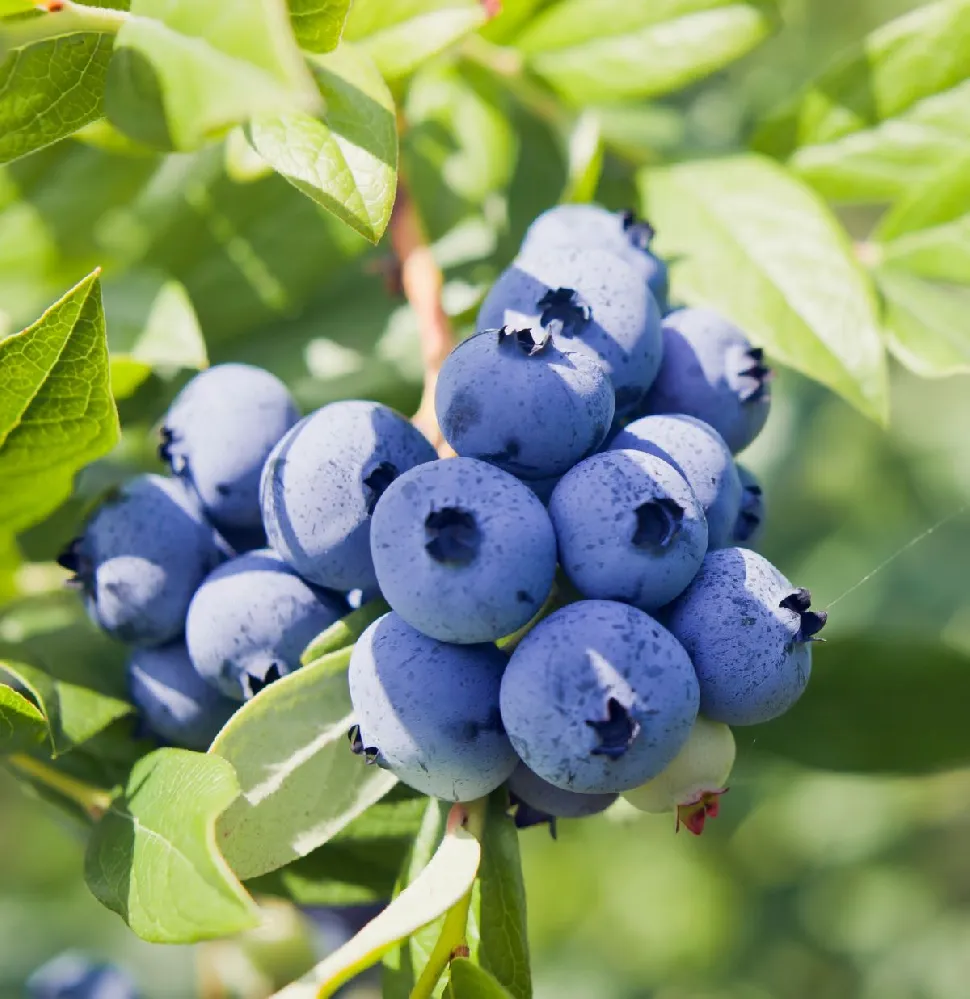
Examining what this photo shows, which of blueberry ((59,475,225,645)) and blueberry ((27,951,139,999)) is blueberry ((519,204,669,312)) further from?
blueberry ((27,951,139,999))

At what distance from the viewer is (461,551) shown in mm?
1028

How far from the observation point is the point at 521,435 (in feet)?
3.60

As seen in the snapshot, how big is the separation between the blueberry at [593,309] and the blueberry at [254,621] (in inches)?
14.3

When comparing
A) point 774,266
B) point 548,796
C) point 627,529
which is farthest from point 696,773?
point 774,266

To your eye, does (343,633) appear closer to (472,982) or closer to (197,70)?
(472,982)

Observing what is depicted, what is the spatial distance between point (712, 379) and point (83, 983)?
198 centimetres

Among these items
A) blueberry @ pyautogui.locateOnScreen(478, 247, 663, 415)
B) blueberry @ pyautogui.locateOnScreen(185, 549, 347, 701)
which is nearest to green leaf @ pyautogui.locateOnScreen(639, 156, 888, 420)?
blueberry @ pyautogui.locateOnScreen(478, 247, 663, 415)

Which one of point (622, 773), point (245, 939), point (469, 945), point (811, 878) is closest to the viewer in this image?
point (622, 773)

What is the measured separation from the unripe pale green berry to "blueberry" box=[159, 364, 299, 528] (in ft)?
1.83

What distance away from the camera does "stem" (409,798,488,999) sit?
122 centimetres

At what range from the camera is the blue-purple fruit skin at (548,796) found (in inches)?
48.3

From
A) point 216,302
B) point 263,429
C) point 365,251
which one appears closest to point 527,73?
point 365,251

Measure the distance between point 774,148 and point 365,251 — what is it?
0.68 m

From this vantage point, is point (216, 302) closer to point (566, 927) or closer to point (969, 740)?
point (969, 740)
